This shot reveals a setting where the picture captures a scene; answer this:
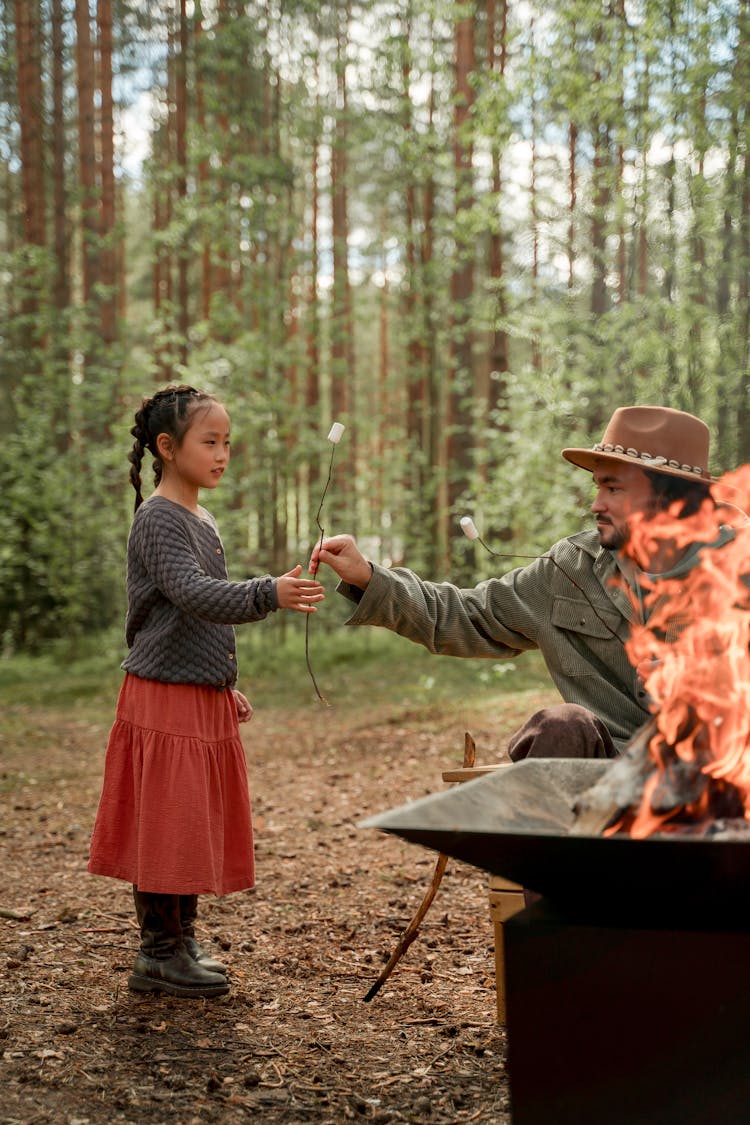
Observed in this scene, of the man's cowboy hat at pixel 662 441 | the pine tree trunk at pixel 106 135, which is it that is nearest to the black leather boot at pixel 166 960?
the man's cowboy hat at pixel 662 441

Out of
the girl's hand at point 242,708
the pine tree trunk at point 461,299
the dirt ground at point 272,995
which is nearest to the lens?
the dirt ground at point 272,995

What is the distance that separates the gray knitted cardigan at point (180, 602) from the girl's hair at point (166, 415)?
190mm

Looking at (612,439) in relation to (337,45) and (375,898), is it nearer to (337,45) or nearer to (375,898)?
(375,898)

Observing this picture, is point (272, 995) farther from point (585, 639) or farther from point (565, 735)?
point (585, 639)

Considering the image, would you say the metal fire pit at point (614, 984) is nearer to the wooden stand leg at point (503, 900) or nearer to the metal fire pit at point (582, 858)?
the metal fire pit at point (582, 858)

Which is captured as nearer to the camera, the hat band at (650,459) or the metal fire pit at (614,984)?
the metal fire pit at (614,984)

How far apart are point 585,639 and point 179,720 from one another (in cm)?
120

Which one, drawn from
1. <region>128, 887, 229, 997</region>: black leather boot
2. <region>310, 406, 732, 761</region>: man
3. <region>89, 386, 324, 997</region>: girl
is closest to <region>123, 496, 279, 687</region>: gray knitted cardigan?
<region>89, 386, 324, 997</region>: girl

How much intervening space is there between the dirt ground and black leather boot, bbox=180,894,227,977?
4.1 inches

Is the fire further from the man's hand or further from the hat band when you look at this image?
the man's hand

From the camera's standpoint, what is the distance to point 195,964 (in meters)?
3.10

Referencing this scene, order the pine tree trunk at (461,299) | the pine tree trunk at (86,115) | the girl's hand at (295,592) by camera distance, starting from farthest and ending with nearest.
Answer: the pine tree trunk at (86,115)
the pine tree trunk at (461,299)
the girl's hand at (295,592)

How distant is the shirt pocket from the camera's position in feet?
9.76

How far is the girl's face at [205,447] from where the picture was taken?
10.3 ft
